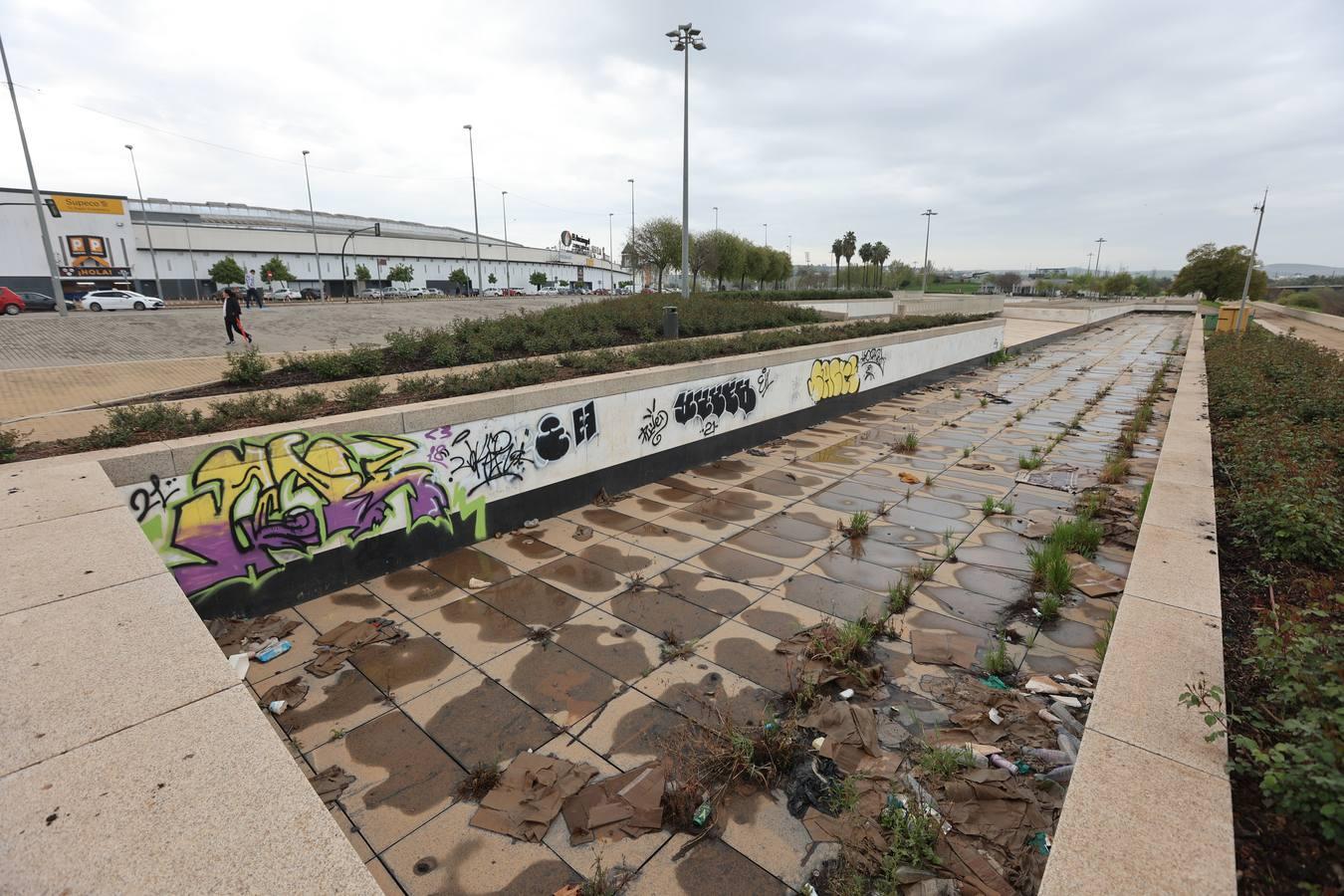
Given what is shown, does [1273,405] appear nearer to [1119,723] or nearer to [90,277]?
[1119,723]

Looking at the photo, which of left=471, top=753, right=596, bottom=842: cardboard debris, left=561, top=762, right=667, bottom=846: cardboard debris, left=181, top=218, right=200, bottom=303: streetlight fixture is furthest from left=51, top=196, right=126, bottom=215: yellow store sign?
left=561, top=762, right=667, bottom=846: cardboard debris

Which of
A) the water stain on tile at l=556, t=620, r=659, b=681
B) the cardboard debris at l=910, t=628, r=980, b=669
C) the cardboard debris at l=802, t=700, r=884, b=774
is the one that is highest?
the cardboard debris at l=802, t=700, r=884, b=774

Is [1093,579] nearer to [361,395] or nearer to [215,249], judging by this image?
[361,395]

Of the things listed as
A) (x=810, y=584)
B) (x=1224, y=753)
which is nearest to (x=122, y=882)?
(x=1224, y=753)

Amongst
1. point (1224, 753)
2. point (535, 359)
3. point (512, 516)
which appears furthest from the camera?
point (535, 359)

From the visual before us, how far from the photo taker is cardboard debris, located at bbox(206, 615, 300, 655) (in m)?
4.93

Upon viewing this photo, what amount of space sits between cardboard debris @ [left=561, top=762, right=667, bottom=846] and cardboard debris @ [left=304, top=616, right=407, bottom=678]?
237 cm

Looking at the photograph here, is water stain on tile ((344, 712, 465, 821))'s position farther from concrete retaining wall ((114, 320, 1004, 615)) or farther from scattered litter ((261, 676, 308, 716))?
concrete retaining wall ((114, 320, 1004, 615))

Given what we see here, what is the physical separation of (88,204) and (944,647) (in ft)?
213

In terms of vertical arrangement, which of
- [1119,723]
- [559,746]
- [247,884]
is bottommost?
[559,746]

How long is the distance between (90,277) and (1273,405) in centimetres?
6579

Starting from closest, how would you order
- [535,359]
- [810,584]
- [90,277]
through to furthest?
[810,584]
[535,359]
[90,277]

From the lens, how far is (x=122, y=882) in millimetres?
1626

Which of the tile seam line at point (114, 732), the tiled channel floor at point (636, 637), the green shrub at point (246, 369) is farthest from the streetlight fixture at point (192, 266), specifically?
the tile seam line at point (114, 732)
